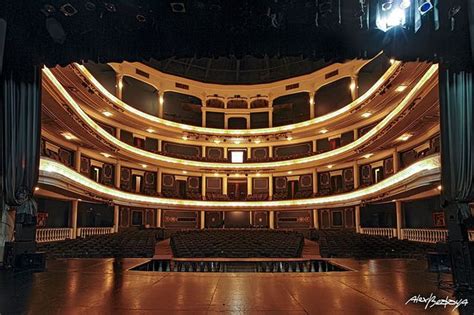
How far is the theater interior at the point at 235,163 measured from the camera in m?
6.83

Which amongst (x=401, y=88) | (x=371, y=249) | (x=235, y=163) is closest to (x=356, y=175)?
(x=401, y=88)

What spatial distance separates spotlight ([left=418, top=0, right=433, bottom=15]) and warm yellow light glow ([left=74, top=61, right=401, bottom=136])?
15.1m

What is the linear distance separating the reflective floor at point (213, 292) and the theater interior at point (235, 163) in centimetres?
5

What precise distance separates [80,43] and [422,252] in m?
14.1

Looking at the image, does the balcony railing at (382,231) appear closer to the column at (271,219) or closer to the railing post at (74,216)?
the column at (271,219)

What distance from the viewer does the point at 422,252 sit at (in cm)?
1508

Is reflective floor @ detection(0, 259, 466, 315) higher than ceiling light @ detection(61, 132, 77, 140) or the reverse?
the reverse

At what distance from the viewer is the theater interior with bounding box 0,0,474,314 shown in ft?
22.4

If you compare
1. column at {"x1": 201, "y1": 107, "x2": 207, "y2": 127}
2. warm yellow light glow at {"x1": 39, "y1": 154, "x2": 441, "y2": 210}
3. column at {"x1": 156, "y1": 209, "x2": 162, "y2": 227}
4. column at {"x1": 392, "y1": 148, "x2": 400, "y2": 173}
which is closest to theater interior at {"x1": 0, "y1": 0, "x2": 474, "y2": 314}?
warm yellow light glow at {"x1": 39, "y1": 154, "x2": 441, "y2": 210}

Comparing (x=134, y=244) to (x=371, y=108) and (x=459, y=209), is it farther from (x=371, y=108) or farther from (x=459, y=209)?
(x=371, y=108)

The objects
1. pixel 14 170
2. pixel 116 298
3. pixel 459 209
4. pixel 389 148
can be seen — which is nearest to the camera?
pixel 116 298

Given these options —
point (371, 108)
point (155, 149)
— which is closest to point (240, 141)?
point (155, 149)

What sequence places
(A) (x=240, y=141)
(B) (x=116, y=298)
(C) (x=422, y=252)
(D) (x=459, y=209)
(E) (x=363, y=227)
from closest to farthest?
(B) (x=116, y=298)
(D) (x=459, y=209)
(C) (x=422, y=252)
(E) (x=363, y=227)
(A) (x=240, y=141)

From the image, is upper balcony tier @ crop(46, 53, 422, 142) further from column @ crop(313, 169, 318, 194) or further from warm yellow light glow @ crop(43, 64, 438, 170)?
column @ crop(313, 169, 318, 194)
